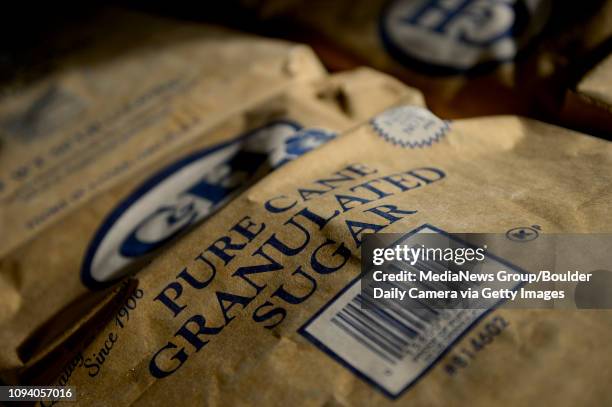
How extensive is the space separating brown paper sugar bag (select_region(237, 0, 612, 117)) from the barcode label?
31 cm

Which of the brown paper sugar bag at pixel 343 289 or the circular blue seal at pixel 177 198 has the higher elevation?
the brown paper sugar bag at pixel 343 289

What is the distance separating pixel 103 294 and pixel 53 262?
0.10 metres

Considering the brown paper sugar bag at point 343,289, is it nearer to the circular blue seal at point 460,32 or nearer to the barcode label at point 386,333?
the barcode label at point 386,333

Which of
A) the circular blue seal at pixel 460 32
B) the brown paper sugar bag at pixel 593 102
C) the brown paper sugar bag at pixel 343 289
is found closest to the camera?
the brown paper sugar bag at pixel 343 289

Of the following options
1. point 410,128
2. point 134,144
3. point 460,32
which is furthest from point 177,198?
point 460,32

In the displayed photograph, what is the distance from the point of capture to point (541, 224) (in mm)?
388

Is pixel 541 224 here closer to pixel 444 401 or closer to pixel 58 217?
pixel 444 401

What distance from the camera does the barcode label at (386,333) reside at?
0.34 meters

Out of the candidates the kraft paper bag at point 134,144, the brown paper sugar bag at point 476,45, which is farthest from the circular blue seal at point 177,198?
the brown paper sugar bag at point 476,45

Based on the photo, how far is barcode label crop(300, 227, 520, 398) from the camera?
340 mm

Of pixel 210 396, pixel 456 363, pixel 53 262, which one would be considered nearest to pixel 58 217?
pixel 53 262

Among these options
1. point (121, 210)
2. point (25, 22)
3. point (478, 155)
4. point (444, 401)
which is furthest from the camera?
point (25, 22)

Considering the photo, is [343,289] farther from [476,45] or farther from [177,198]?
[476,45]

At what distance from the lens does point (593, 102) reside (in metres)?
0.49
